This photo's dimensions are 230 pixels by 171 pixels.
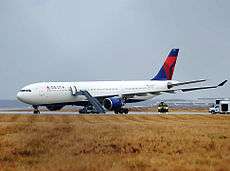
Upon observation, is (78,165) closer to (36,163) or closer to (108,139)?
(36,163)

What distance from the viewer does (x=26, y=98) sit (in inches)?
2928

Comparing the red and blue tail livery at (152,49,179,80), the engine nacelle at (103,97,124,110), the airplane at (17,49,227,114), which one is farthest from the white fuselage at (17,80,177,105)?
the red and blue tail livery at (152,49,179,80)

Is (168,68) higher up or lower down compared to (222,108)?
higher up

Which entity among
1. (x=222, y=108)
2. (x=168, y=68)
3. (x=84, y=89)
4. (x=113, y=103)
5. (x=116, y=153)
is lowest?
(x=116, y=153)

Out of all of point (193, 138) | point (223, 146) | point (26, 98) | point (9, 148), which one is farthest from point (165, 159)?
point (26, 98)

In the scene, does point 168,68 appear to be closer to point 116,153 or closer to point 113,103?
point 113,103

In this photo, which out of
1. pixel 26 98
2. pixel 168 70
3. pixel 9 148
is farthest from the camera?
pixel 168 70

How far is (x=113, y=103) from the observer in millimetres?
76188

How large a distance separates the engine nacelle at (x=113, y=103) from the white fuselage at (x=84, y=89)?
2.65 metres

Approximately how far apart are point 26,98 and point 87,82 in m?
11.4

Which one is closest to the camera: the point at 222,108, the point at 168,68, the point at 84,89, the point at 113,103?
the point at 113,103

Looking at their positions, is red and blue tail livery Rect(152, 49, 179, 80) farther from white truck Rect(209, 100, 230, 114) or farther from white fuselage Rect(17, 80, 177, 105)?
white truck Rect(209, 100, 230, 114)

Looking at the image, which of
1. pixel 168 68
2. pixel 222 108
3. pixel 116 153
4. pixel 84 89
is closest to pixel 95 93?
pixel 84 89

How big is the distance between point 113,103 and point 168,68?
19819 mm
